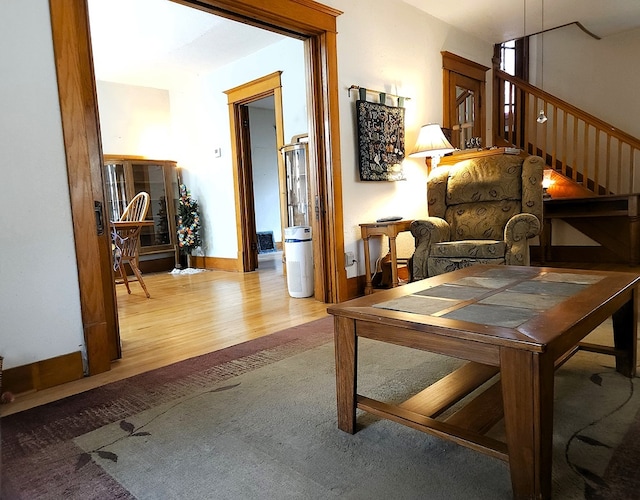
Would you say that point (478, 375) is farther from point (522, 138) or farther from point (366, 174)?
point (522, 138)

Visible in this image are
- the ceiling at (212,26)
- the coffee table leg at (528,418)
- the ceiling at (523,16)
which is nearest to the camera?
the coffee table leg at (528,418)

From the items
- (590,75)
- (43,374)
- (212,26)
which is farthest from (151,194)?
(590,75)

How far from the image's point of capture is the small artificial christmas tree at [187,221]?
5.79 m

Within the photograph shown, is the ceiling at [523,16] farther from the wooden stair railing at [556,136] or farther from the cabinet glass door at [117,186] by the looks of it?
the cabinet glass door at [117,186]

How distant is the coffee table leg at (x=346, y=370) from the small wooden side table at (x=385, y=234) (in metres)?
2.01

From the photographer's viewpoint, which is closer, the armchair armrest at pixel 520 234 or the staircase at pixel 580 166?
the armchair armrest at pixel 520 234

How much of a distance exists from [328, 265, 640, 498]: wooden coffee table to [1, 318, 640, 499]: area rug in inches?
4.1

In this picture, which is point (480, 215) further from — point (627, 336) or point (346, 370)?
point (346, 370)

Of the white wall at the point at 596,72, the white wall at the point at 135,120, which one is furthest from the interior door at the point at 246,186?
the white wall at the point at 596,72

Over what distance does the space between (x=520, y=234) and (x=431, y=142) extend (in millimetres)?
1220

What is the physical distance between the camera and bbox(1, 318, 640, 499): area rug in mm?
1115

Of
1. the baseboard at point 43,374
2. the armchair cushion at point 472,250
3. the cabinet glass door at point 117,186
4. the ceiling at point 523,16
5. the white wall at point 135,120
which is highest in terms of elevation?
Result: the ceiling at point 523,16

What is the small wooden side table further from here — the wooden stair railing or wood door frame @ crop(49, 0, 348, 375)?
the wooden stair railing

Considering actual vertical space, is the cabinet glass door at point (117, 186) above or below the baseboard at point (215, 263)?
above
